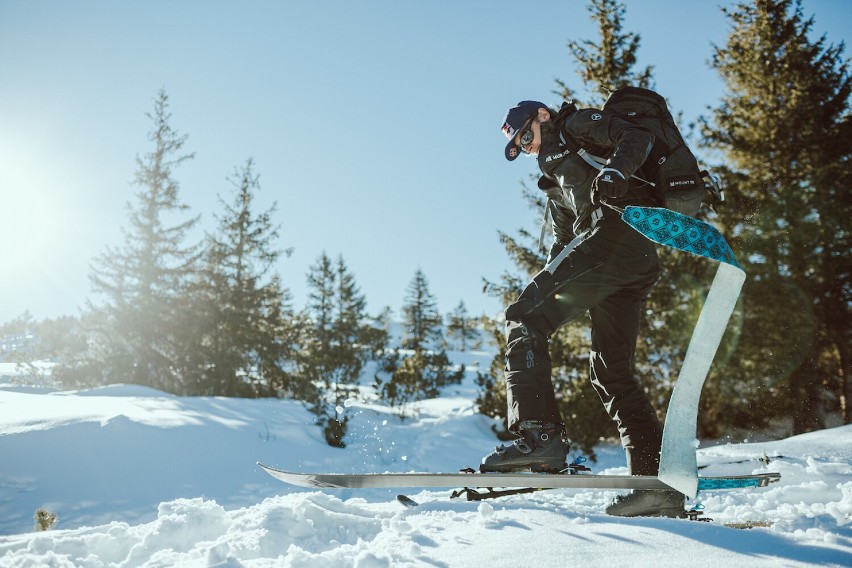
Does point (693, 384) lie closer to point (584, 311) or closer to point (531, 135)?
point (584, 311)

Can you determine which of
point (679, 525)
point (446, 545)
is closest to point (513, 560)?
point (446, 545)

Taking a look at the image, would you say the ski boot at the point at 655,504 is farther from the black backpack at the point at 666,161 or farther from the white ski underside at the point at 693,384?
the black backpack at the point at 666,161

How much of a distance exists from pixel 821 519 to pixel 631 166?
1742 millimetres

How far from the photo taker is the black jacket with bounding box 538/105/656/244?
2385mm

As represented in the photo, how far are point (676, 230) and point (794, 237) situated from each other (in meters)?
10.2

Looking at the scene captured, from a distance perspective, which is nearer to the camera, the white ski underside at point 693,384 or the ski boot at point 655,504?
the white ski underside at point 693,384

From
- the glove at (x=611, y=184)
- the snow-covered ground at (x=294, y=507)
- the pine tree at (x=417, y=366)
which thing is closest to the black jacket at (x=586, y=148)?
the glove at (x=611, y=184)

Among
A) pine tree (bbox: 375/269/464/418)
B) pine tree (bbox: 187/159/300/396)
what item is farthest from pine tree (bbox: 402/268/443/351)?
pine tree (bbox: 187/159/300/396)

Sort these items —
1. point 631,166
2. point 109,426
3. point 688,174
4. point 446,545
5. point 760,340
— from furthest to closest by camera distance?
point 760,340 < point 109,426 < point 688,174 < point 631,166 < point 446,545

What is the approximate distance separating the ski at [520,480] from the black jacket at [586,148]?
1.26 m

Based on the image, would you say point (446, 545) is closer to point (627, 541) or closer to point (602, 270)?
point (627, 541)

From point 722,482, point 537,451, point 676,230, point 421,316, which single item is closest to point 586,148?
point 676,230

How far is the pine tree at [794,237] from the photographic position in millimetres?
9875

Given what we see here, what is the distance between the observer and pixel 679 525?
6.06 feet
